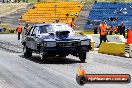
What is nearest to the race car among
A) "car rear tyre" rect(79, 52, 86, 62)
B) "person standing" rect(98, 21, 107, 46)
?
"car rear tyre" rect(79, 52, 86, 62)

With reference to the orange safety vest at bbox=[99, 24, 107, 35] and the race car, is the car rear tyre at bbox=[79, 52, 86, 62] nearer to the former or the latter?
the race car

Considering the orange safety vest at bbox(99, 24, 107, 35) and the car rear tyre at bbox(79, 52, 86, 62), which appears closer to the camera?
the car rear tyre at bbox(79, 52, 86, 62)

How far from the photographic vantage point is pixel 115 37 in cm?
3150

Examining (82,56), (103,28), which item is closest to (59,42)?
(82,56)

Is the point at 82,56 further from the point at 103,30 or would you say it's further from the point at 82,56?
the point at 103,30

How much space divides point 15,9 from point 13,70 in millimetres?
62143

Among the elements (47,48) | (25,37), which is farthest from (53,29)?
(25,37)

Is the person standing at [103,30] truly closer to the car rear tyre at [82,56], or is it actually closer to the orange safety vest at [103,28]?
the orange safety vest at [103,28]

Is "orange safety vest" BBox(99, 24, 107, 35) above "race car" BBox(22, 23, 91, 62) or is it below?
below

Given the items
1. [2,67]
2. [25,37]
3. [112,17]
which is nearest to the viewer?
[2,67]

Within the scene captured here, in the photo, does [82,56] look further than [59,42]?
Yes

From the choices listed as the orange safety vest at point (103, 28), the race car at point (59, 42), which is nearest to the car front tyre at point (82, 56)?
the race car at point (59, 42)

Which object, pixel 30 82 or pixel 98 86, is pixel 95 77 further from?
pixel 30 82

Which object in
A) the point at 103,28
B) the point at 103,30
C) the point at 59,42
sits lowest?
the point at 103,30
